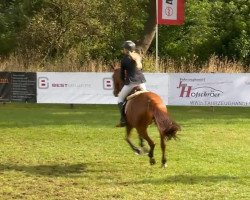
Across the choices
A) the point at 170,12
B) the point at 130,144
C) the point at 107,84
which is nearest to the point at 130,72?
the point at 130,144

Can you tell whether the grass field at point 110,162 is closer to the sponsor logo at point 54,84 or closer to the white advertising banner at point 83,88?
the white advertising banner at point 83,88

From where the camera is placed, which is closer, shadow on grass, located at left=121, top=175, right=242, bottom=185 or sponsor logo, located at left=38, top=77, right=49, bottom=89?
shadow on grass, located at left=121, top=175, right=242, bottom=185

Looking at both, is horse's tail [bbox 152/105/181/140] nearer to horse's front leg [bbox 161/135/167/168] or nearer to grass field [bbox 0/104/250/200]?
horse's front leg [bbox 161/135/167/168]

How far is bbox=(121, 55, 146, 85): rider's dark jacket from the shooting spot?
11.2 m

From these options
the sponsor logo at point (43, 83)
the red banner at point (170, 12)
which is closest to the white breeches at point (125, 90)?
the sponsor logo at point (43, 83)

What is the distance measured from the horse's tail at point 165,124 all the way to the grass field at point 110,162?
0.76 metres

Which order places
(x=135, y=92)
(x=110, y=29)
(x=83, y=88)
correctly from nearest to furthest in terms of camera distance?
(x=135, y=92) → (x=83, y=88) → (x=110, y=29)

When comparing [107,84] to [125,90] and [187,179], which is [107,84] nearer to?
[125,90]

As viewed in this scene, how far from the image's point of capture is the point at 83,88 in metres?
22.8

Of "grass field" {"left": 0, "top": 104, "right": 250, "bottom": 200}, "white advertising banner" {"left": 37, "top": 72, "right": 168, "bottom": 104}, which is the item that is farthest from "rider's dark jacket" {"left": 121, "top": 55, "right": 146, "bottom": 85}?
"white advertising banner" {"left": 37, "top": 72, "right": 168, "bottom": 104}

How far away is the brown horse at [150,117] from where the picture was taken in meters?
10.1

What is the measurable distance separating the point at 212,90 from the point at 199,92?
0.53 meters

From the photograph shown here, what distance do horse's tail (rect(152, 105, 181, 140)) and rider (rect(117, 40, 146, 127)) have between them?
1180 millimetres

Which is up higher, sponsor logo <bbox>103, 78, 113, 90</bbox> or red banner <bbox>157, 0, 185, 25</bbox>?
red banner <bbox>157, 0, 185, 25</bbox>
